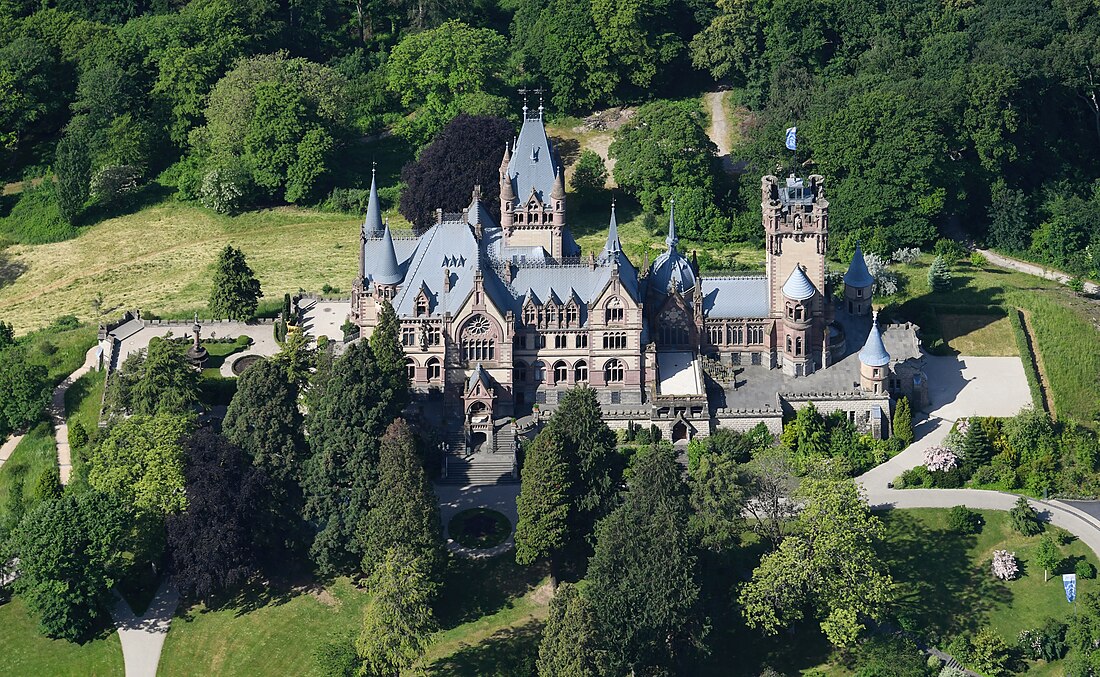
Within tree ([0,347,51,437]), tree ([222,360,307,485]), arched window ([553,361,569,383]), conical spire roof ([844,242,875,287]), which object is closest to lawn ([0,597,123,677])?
tree ([222,360,307,485])

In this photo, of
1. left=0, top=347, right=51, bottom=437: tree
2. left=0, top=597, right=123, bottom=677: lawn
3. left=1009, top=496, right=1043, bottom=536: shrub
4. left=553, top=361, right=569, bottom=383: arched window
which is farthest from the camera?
left=0, top=347, right=51, bottom=437: tree

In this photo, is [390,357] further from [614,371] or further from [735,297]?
[735,297]

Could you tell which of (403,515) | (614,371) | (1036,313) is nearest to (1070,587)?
(614,371)

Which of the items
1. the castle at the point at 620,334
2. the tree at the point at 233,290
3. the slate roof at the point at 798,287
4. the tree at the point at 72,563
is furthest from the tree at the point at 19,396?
the slate roof at the point at 798,287

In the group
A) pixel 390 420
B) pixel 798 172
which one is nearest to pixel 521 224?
pixel 390 420

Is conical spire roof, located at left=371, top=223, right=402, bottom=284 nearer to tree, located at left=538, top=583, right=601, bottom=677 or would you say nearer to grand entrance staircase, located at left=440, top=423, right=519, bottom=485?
grand entrance staircase, located at left=440, top=423, right=519, bottom=485

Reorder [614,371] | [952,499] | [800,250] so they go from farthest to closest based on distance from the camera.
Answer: [800,250]
[614,371]
[952,499]

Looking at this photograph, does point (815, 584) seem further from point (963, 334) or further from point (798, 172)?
point (798, 172)
